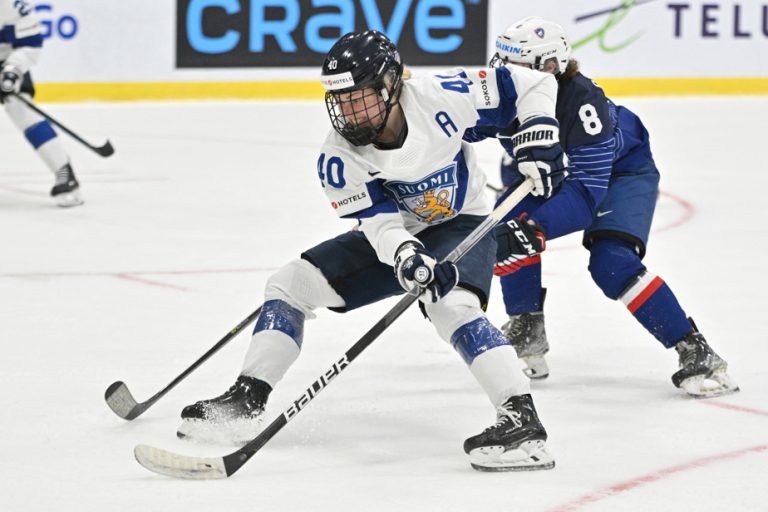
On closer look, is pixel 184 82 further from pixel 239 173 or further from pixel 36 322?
pixel 36 322

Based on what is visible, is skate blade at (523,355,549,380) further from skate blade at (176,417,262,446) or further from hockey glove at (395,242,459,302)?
skate blade at (176,417,262,446)

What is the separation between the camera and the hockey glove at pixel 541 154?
2.64 m

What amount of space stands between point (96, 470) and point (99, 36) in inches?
255

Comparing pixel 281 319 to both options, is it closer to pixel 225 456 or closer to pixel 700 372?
pixel 225 456

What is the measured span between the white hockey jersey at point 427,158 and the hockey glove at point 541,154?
0.04m

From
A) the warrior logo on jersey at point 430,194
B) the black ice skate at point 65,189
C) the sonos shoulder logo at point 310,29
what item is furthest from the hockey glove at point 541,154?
the sonos shoulder logo at point 310,29

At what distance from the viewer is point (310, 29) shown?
8844 mm

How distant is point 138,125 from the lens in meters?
8.09

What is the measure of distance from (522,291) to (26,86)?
334 cm

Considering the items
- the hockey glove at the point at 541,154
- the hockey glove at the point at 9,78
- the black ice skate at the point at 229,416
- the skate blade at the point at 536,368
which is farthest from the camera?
the hockey glove at the point at 9,78

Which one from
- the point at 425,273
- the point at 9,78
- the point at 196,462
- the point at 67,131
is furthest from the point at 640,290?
the point at 67,131

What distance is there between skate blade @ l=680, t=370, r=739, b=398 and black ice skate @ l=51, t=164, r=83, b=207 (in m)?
3.46

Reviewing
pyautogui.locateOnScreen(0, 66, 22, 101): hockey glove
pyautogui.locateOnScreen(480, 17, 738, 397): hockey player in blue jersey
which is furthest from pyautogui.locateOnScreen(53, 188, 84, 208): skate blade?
pyautogui.locateOnScreen(480, 17, 738, 397): hockey player in blue jersey

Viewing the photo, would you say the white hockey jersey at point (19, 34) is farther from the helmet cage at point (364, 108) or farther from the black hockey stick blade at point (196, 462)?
the black hockey stick blade at point (196, 462)
